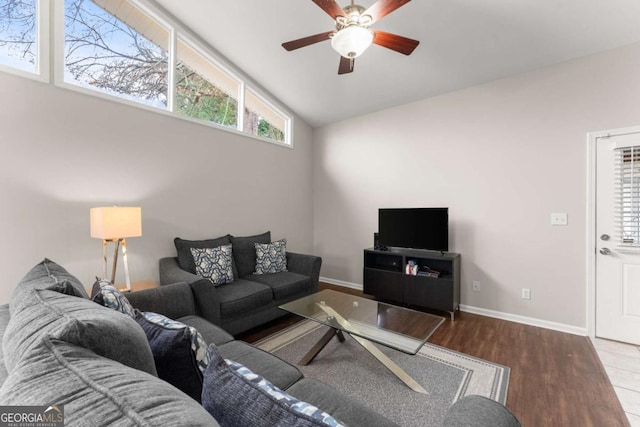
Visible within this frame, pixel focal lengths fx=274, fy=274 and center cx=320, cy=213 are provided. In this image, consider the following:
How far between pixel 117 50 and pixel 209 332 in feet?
9.68

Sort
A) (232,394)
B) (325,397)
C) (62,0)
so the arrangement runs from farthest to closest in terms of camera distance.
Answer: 1. (62,0)
2. (325,397)
3. (232,394)

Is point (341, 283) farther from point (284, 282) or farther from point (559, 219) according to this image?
point (559, 219)

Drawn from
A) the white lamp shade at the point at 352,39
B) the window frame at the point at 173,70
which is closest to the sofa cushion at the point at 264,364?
the white lamp shade at the point at 352,39

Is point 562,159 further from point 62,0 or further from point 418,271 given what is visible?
point 62,0

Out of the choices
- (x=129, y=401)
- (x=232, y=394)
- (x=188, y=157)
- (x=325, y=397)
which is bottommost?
(x=325, y=397)

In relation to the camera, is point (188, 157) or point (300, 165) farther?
point (300, 165)

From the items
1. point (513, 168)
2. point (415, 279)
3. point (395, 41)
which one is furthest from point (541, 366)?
point (395, 41)

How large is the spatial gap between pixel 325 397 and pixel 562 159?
3.29m

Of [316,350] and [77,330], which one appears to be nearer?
[77,330]

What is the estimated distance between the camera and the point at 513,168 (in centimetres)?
311

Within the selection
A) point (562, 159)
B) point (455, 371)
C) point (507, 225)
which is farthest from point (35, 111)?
point (562, 159)

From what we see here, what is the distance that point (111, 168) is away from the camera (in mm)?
2627

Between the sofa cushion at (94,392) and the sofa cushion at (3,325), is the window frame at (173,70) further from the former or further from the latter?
the sofa cushion at (94,392)

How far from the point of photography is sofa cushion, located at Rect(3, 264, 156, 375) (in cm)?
66
